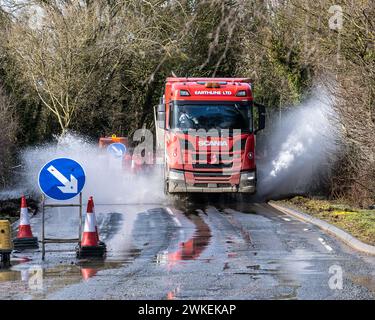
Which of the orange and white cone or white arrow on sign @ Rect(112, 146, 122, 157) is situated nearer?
the orange and white cone

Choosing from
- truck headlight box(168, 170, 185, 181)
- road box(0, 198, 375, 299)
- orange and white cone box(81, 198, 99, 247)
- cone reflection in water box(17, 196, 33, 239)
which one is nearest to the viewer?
road box(0, 198, 375, 299)

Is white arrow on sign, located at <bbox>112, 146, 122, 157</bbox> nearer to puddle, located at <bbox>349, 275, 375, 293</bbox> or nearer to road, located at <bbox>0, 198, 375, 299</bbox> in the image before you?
road, located at <bbox>0, 198, 375, 299</bbox>

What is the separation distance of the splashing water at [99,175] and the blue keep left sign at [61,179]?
12.8 m

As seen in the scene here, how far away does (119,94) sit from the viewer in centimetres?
4544

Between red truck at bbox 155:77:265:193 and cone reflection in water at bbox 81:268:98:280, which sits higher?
red truck at bbox 155:77:265:193

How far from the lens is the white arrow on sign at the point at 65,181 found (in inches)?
585

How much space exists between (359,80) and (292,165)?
828cm

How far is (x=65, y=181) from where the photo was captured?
1488 centimetres

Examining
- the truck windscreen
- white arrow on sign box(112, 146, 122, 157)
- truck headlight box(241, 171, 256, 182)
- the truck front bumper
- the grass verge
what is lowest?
the grass verge

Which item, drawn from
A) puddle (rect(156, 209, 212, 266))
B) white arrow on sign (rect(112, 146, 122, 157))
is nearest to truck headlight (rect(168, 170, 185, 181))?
puddle (rect(156, 209, 212, 266))

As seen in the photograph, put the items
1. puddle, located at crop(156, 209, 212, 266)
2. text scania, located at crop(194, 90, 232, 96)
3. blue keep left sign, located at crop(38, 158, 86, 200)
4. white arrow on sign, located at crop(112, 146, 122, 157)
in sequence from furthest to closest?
white arrow on sign, located at crop(112, 146, 122, 157)
text scania, located at crop(194, 90, 232, 96)
blue keep left sign, located at crop(38, 158, 86, 200)
puddle, located at crop(156, 209, 212, 266)
